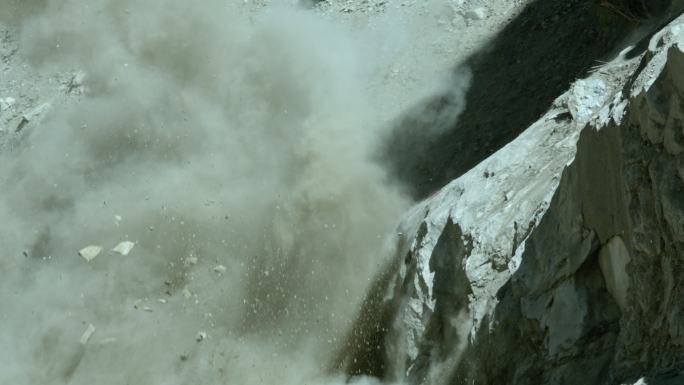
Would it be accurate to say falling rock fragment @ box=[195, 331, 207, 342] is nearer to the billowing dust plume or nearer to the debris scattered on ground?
the billowing dust plume

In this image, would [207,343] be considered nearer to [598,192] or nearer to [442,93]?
[442,93]

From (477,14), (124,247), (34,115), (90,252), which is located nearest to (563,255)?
(477,14)

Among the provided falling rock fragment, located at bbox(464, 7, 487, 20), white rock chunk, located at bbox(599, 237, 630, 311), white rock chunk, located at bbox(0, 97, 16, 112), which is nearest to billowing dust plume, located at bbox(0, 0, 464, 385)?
white rock chunk, located at bbox(0, 97, 16, 112)

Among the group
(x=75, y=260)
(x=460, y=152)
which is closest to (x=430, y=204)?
(x=460, y=152)

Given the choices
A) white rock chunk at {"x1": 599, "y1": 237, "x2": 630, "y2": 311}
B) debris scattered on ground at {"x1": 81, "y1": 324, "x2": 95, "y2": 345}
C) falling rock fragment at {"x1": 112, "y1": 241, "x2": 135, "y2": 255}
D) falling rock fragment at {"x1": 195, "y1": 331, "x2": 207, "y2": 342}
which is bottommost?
debris scattered on ground at {"x1": 81, "y1": 324, "x2": 95, "y2": 345}

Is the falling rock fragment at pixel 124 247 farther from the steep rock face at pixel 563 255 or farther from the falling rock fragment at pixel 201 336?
the steep rock face at pixel 563 255
